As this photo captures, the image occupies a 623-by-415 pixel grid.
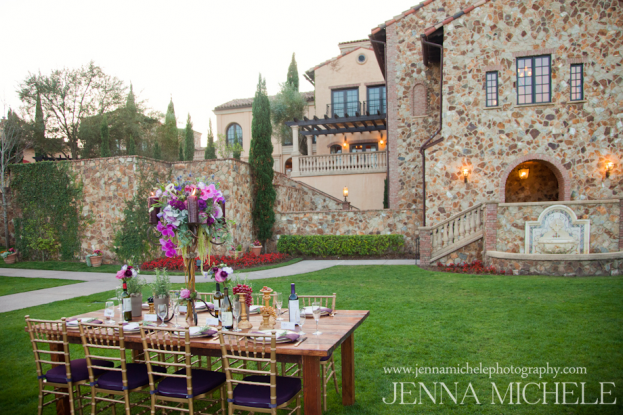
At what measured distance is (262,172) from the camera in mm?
16703

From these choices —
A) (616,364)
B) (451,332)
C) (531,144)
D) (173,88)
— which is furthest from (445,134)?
(173,88)

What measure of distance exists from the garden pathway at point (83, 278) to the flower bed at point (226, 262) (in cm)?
108

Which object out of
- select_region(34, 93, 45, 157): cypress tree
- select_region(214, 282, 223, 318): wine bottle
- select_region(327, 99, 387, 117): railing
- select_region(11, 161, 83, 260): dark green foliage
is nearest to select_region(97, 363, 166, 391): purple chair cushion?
select_region(214, 282, 223, 318): wine bottle

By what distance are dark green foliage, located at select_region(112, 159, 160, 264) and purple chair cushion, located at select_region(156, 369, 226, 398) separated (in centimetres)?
1203

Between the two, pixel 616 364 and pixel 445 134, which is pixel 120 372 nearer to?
pixel 616 364

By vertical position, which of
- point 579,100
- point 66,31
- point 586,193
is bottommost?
point 586,193

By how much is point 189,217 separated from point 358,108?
2411 cm

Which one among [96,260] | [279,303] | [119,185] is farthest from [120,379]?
[96,260]

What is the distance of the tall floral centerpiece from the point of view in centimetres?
387

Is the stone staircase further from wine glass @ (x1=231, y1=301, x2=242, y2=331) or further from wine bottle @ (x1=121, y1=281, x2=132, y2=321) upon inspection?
wine bottle @ (x1=121, y1=281, x2=132, y2=321)

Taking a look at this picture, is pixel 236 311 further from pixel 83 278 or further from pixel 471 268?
pixel 83 278

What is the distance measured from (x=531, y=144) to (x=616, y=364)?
11.1 meters

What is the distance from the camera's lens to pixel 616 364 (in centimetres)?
482

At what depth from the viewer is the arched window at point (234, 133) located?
34.9 m
